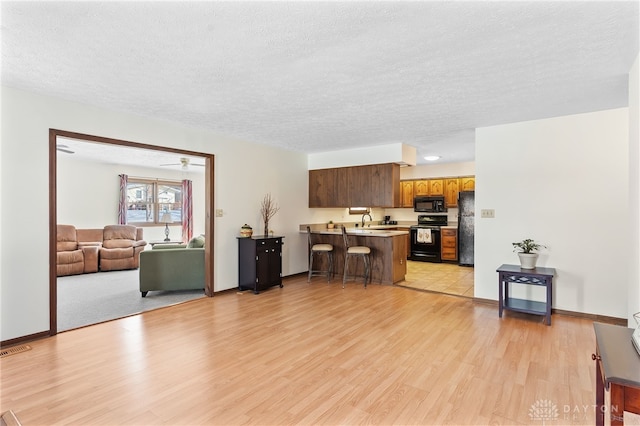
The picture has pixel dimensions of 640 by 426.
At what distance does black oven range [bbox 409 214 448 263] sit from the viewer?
8.02 meters

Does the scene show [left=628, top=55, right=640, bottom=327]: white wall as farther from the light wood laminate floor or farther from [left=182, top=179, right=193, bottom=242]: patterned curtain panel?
[left=182, top=179, right=193, bottom=242]: patterned curtain panel

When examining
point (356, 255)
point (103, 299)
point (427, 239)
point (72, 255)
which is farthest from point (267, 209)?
point (427, 239)

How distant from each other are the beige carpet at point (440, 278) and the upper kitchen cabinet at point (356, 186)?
4.80 ft

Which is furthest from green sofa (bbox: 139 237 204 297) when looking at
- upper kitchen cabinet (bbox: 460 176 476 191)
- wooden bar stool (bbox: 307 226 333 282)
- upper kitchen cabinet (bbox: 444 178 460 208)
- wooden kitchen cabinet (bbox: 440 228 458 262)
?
upper kitchen cabinet (bbox: 460 176 476 191)

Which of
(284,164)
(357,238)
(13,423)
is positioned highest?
(284,164)

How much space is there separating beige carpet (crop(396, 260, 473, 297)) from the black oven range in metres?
0.32

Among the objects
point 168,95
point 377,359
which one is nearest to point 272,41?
point 168,95

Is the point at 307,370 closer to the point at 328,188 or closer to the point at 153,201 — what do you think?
the point at 328,188

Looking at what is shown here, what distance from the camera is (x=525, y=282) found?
3.81 m

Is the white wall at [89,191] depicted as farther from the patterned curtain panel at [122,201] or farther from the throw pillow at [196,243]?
the throw pillow at [196,243]

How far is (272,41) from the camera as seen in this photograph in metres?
2.17

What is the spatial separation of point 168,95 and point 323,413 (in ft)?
10.2

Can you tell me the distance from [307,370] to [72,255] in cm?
624

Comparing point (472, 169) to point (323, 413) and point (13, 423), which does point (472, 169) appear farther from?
point (13, 423)
